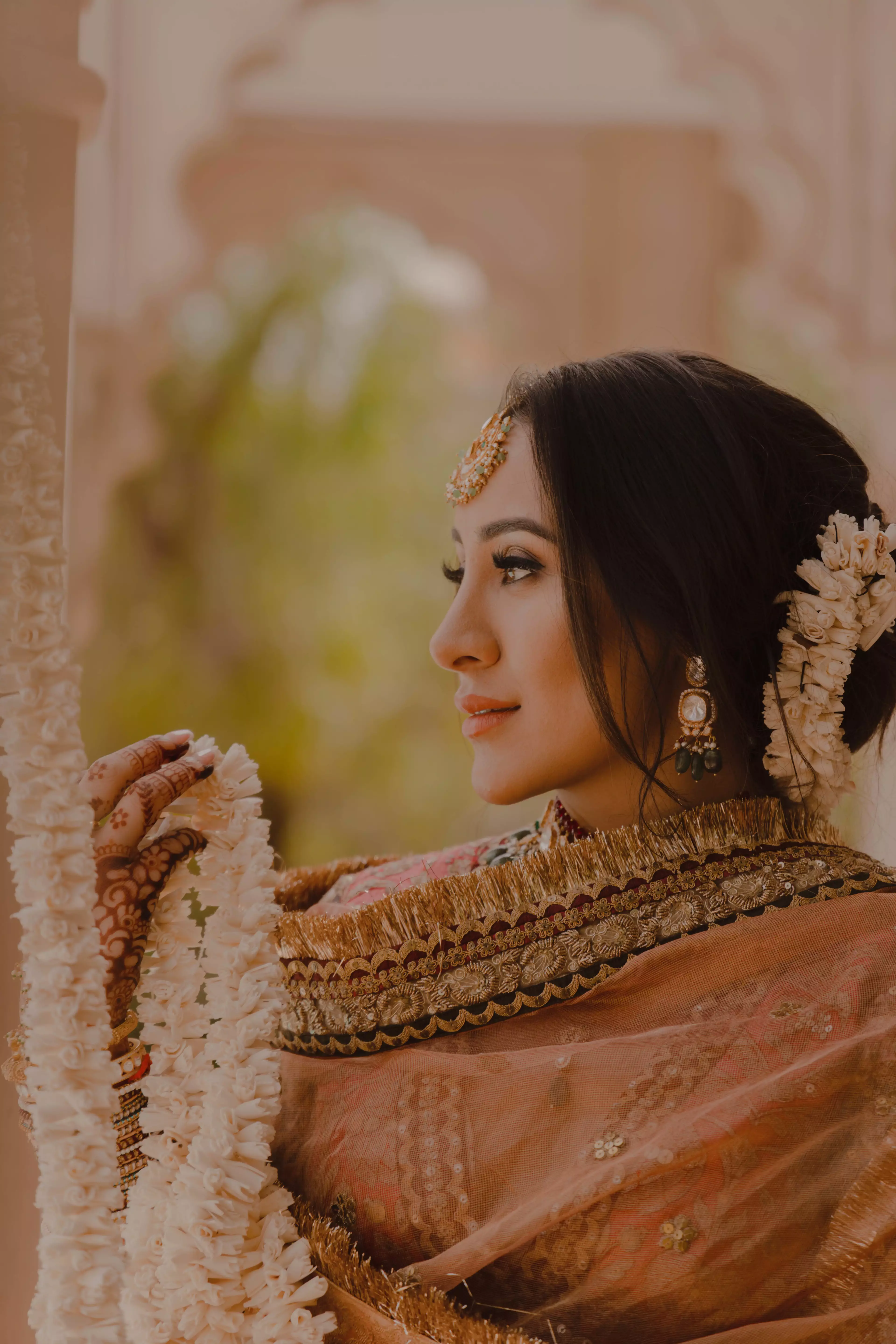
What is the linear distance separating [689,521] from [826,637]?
7.0 inches

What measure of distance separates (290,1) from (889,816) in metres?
2.74

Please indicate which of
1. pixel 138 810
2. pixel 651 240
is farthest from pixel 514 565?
pixel 651 240

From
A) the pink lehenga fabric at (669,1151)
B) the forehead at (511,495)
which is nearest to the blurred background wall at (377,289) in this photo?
the forehead at (511,495)

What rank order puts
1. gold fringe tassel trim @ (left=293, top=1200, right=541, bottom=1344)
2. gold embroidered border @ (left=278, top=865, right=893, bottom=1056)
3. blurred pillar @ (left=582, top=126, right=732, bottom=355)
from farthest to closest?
blurred pillar @ (left=582, top=126, right=732, bottom=355)
gold embroidered border @ (left=278, top=865, right=893, bottom=1056)
gold fringe tassel trim @ (left=293, top=1200, right=541, bottom=1344)

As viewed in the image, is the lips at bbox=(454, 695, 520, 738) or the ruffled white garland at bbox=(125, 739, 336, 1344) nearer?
the ruffled white garland at bbox=(125, 739, 336, 1344)

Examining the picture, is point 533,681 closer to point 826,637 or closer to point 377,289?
point 826,637

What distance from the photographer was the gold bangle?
34.3 inches

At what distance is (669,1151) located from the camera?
82 cm

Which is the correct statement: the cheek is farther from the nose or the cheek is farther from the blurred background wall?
the blurred background wall

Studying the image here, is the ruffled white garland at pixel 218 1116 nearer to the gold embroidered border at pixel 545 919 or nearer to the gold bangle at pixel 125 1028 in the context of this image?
the gold bangle at pixel 125 1028

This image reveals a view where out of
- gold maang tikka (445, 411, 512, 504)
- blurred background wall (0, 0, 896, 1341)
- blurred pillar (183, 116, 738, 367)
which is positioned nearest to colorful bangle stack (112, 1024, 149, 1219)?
gold maang tikka (445, 411, 512, 504)

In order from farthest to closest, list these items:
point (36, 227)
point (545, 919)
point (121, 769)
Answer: point (545, 919), point (121, 769), point (36, 227)

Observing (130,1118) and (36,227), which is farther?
(130,1118)

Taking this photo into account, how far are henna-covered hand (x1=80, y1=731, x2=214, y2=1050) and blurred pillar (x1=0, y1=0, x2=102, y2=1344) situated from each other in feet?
0.27
